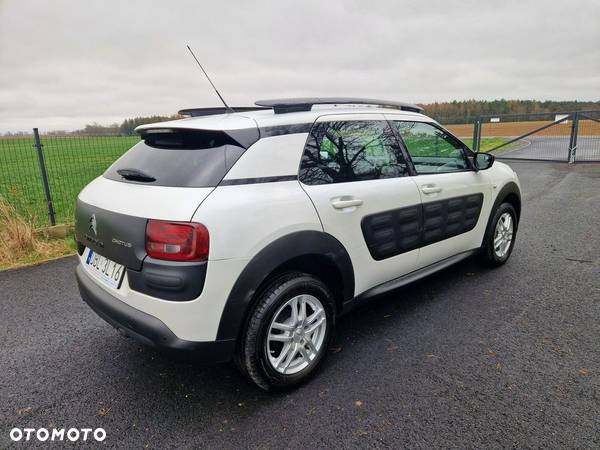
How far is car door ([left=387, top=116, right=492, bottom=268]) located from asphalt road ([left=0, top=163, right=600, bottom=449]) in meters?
0.55

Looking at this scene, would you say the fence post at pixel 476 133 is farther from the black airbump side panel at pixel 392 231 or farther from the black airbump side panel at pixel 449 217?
the black airbump side panel at pixel 392 231

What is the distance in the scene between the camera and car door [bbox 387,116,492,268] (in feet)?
11.1

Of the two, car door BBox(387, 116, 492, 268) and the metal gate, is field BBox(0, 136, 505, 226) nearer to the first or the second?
car door BBox(387, 116, 492, 268)

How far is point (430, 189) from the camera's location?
132 inches

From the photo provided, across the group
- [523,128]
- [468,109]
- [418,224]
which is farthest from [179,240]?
[468,109]

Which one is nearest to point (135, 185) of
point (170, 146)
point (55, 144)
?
point (170, 146)

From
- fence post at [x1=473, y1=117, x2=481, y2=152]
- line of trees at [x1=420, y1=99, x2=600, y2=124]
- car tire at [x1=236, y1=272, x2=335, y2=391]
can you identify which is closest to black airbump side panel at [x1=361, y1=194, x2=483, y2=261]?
car tire at [x1=236, y1=272, x2=335, y2=391]

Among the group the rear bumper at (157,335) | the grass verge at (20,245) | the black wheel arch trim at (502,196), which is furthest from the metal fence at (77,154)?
the black wheel arch trim at (502,196)

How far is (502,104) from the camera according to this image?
28078mm

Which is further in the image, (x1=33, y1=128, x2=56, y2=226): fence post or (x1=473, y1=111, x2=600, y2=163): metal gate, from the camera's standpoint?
(x1=473, y1=111, x2=600, y2=163): metal gate

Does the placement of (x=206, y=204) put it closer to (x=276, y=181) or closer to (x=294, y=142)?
(x=276, y=181)

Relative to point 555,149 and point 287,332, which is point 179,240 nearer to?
point 287,332

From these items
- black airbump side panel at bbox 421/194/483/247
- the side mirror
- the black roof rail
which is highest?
the black roof rail

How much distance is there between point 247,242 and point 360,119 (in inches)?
56.9
